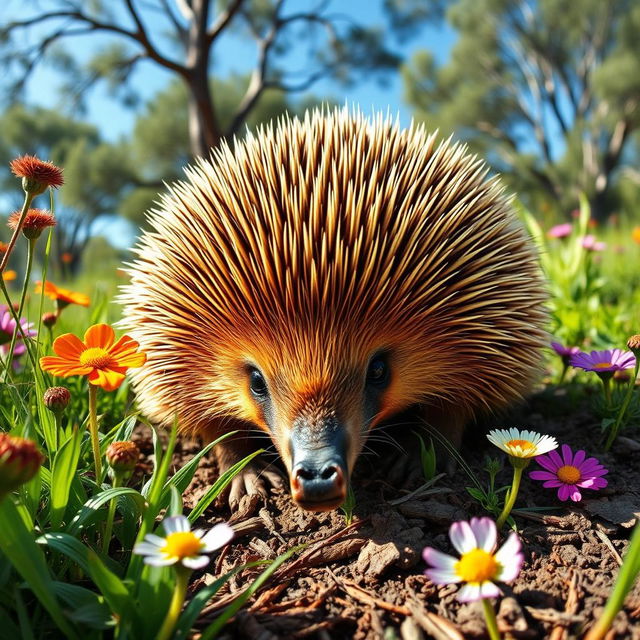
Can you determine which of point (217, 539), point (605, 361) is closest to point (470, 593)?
point (217, 539)

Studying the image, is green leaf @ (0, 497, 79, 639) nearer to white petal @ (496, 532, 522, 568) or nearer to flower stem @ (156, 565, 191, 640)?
flower stem @ (156, 565, 191, 640)

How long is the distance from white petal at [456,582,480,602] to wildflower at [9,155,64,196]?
164cm

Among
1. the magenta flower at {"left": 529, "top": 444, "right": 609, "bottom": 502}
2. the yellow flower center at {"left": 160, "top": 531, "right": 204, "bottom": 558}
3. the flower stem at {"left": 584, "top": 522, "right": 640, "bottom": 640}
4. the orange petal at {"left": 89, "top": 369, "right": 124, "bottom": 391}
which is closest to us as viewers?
the flower stem at {"left": 584, "top": 522, "right": 640, "bottom": 640}

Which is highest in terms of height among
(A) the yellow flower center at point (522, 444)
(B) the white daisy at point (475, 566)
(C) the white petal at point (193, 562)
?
(C) the white petal at point (193, 562)

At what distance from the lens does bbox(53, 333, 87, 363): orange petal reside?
1822 millimetres

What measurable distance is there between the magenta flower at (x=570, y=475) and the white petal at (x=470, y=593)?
816 mm

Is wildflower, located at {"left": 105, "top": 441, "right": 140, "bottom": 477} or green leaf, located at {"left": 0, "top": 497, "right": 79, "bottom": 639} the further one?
wildflower, located at {"left": 105, "top": 441, "right": 140, "bottom": 477}

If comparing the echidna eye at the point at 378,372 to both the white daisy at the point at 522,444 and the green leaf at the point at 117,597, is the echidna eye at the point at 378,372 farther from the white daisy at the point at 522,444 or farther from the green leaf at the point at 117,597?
the green leaf at the point at 117,597

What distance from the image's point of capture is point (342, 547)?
6.24 ft

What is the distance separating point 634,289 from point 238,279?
17.4ft

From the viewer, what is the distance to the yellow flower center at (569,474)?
2.06 m

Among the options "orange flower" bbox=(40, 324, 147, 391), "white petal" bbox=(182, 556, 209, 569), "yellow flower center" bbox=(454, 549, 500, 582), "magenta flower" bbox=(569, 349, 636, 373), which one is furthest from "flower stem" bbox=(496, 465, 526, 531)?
"orange flower" bbox=(40, 324, 147, 391)

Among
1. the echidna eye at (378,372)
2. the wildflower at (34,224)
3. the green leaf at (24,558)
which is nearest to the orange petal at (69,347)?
the wildflower at (34,224)

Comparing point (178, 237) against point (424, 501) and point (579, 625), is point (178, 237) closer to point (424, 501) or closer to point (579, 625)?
point (424, 501)
